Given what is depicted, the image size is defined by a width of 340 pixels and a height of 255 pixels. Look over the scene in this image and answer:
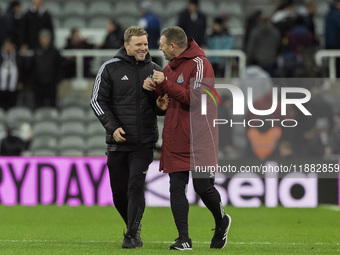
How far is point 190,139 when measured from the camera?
29.1ft

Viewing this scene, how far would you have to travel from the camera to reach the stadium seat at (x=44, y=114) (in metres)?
18.8

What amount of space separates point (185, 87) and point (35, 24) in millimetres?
10702

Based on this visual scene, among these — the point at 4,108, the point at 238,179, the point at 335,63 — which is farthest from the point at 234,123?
the point at 4,108

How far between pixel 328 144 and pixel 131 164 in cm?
721

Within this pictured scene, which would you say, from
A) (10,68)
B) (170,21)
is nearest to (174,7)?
(170,21)

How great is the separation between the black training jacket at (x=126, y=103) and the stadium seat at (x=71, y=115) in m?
9.93

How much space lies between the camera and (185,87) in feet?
29.0

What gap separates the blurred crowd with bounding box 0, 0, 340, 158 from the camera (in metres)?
18.4

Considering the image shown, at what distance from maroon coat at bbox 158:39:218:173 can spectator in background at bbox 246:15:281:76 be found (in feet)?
31.6

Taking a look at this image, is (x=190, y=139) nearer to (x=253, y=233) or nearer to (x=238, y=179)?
(x=253, y=233)

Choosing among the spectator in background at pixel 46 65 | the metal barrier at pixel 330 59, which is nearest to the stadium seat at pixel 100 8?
the spectator in background at pixel 46 65

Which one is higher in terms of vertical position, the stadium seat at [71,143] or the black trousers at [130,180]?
the black trousers at [130,180]

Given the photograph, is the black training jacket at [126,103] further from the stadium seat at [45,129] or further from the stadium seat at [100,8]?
the stadium seat at [100,8]

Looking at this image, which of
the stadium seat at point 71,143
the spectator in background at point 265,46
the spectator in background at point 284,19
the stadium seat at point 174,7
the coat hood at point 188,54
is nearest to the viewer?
the coat hood at point 188,54
